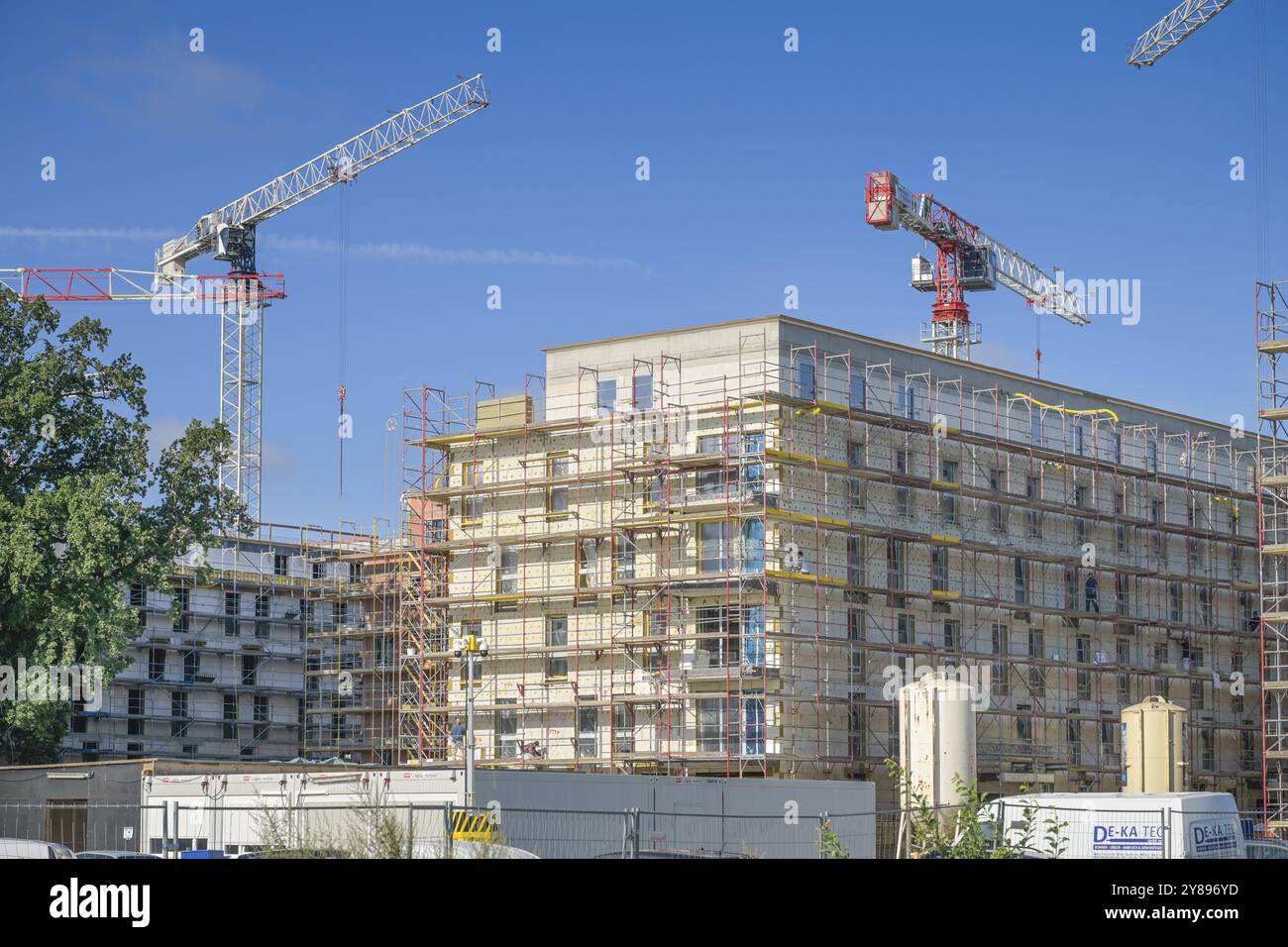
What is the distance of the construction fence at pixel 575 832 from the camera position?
20.3 meters

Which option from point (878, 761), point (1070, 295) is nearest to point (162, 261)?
point (1070, 295)

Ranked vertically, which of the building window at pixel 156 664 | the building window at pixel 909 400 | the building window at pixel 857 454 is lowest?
the building window at pixel 156 664

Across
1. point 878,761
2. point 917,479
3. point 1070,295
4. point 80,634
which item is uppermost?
point 1070,295

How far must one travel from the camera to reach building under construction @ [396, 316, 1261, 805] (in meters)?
57.6

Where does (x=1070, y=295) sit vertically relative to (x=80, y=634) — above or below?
A: above

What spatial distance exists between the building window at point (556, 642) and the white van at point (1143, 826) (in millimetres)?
32295

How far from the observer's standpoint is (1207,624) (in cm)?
7375

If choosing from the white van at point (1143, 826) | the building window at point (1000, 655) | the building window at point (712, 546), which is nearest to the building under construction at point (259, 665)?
the building window at point (712, 546)

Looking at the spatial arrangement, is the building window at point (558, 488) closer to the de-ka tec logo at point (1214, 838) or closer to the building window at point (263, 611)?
the building window at point (263, 611)

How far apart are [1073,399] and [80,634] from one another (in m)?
38.7

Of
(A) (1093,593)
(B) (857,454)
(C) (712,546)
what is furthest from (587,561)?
(A) (1093,593)
